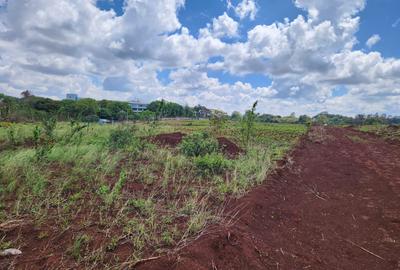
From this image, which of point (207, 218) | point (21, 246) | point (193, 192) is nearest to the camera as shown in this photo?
point (21, 246)

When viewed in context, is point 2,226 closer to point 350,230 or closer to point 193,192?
point 193,192

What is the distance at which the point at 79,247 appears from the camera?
2.80 meters

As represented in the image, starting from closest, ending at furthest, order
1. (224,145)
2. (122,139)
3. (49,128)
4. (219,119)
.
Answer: (49,128) → (122,139) → (224,145) → (219,119)

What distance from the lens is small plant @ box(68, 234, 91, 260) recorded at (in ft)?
8.82

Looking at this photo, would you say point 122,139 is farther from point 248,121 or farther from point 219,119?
point 219,119

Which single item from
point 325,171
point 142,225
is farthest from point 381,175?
point 142,225

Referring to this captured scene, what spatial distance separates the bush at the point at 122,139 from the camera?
29.1 feet

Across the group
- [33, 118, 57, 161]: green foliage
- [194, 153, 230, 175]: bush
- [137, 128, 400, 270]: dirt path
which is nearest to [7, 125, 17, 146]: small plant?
[33, 118, 57, 161]: green foliage

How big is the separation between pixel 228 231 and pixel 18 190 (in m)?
3.43

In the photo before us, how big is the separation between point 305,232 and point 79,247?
316cm

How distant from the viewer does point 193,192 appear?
194 inches

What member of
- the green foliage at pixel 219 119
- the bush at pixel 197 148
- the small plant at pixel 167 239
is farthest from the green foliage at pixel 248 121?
the small plant at pixel 167 239

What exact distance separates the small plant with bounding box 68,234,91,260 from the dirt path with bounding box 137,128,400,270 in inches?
26.4

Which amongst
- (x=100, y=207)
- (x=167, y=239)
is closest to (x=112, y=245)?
(x=167, y=239)
